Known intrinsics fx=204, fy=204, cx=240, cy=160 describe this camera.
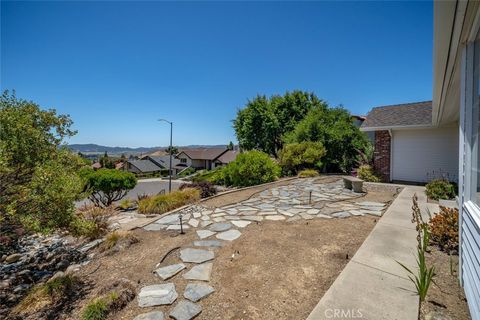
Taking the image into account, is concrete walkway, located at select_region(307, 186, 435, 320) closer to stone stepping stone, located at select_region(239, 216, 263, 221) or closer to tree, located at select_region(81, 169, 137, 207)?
stone stepping stone, located at select_region(239, 216, 263, 221)

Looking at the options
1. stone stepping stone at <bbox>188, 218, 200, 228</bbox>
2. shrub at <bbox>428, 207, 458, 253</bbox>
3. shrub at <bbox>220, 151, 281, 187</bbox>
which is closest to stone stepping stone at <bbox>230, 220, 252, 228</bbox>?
stone stepping stone at <bbox>188, 218, 200, 228</bbox>

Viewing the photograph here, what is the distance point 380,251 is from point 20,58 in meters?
9.40

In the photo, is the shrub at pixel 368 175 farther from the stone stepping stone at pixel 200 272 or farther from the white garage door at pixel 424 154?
the stone stepping stone at pixel 200 272

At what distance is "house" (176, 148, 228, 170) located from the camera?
160ft

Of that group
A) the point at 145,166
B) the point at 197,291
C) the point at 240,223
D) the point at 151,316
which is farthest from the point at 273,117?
the point at 145,166

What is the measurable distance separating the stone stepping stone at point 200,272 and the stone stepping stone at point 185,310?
46cm

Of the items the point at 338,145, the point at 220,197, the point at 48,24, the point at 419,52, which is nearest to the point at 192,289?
the point at 220,197

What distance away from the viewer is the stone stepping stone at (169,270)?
9.19ft

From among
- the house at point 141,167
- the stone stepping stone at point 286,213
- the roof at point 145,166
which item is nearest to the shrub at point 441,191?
the stone stepping stone at point 286,213

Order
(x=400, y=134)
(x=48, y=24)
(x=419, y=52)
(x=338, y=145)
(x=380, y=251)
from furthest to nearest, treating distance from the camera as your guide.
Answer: (x=338, y=145), (x=400, y=134), (x=419, y=52), (x=48, y=24), (x=380, y=251)

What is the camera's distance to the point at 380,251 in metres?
3.07

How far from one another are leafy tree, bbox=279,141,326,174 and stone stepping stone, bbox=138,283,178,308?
37.1 feet

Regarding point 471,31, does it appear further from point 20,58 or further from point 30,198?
point 20,58

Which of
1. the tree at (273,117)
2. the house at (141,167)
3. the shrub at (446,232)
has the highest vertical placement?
the tree at (273,117)
